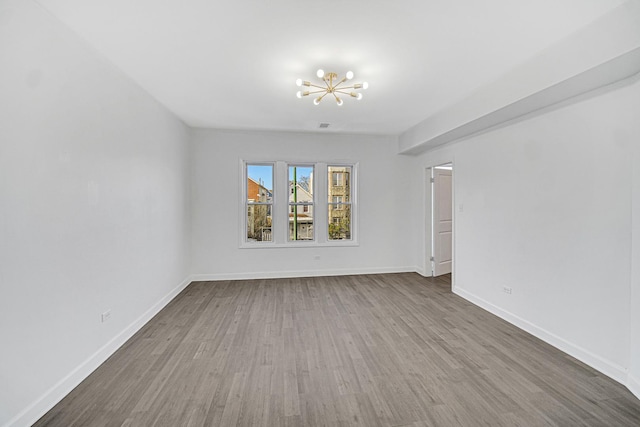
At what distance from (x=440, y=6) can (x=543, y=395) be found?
2.85 meters

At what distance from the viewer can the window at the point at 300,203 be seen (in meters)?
5.44

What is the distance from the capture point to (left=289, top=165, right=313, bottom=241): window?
5.44m

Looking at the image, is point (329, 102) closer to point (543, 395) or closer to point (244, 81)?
point (244, 81)

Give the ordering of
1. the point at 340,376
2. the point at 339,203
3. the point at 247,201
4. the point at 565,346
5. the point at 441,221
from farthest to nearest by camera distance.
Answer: the point at 339,203 → the point at 441,221 → the point at 247,201 → the point at 565,346 → the point at 340,376

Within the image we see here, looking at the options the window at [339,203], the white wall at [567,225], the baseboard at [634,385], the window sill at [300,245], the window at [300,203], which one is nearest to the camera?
the baseboard at [634,385]

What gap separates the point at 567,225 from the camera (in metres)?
2.64

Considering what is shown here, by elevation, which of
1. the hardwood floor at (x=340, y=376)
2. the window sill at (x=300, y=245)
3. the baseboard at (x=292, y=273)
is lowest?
the hardwood floor at (x=340, y=376)

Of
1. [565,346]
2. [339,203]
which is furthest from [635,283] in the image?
[339,203]

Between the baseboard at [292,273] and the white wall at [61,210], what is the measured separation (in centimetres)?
177

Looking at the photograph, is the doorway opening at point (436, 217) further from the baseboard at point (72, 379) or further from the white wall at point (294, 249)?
the baseboard at point (72, 379)

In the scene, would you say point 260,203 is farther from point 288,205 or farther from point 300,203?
point 300,203

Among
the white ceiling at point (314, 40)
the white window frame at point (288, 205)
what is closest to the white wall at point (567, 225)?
the white ceiling at point (314, 40)

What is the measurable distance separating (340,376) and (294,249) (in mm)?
3198

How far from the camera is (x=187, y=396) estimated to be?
6.64 ft
